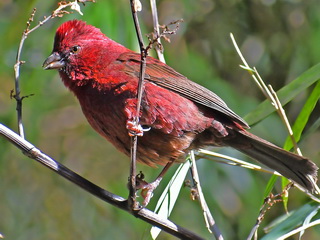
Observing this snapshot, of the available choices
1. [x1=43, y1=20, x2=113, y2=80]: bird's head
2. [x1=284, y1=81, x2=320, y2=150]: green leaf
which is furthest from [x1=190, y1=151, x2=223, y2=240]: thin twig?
[x1=43, y1=20, x2=113, y2=80]: bird's head

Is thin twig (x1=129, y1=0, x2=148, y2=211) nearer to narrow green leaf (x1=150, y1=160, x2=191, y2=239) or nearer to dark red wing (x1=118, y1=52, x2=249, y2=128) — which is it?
narrow green leaf (x1=150, y1=160, x2=191, y2=239)

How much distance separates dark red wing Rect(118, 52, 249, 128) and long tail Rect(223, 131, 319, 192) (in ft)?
0.96

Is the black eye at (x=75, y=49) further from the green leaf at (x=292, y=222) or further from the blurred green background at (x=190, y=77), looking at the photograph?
the green leaf at (x=292, y=222)

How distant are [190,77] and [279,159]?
2.01 m

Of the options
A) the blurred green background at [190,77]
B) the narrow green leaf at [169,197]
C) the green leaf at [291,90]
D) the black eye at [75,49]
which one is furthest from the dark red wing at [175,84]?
the blurred green background at [190,77]

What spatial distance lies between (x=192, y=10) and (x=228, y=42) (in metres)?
0.68

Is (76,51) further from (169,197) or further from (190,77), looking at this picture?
(190,77)

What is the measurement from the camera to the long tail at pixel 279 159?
3.95 meters

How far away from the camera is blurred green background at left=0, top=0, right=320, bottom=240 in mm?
5754

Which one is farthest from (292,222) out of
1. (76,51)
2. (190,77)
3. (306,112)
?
(190,77)

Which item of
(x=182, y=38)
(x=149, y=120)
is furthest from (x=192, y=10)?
(x=149, y=120)

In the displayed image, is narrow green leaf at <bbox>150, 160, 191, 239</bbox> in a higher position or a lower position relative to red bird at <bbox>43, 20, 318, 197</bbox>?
lower

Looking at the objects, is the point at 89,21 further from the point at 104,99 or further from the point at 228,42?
the point at 228,42

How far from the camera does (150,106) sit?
3846 mm
